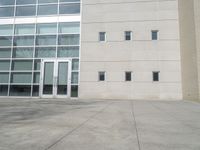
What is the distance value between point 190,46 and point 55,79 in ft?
35.6

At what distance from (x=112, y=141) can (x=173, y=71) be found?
14.0 m

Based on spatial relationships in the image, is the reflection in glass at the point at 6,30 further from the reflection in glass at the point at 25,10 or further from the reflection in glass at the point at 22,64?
the reflection in glass at the point at 22,64

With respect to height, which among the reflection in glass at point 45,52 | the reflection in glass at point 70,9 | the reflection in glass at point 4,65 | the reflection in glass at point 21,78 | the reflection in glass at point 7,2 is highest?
the reflection in glass at point 7,2

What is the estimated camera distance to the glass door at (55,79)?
1772 cm

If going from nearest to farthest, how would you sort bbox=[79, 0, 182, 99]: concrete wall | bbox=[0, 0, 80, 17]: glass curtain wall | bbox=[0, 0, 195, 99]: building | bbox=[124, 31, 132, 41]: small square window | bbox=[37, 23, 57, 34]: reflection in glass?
bbox=[79, 0, 182, 99]: concrete wall
bbox=[0, 0, 195, 99]: building
bbox=[124, 31, 132, 41]: small square window
bbox=[37, 23, 57, 34]: reflection in glass
bbox=[0, 0, 80, 17]: glass curtain wall

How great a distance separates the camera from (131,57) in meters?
17.6

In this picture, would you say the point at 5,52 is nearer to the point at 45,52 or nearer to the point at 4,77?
the point at 4,77

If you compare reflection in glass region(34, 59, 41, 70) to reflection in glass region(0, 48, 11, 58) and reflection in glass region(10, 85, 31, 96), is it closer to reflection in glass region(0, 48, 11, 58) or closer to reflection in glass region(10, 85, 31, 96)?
reflection in glass region(10, 85, 31, 96)

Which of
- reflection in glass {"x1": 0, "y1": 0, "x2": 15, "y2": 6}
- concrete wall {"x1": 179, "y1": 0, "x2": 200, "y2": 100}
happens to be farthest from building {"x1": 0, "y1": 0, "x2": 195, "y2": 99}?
reflection in glass {"x1": 0, "y1": 0, "x2": 15, "y2": 6}

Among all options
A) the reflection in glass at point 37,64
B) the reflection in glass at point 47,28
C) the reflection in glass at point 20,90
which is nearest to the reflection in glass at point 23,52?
the reflection in glass at point 37,64

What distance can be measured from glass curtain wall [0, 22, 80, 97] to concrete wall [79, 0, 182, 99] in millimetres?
1065

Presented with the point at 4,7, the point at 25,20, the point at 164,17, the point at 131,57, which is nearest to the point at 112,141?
the point at 131,57

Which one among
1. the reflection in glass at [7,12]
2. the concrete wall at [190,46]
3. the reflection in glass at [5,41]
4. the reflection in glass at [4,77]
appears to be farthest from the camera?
the reflection in glass at [7,12]

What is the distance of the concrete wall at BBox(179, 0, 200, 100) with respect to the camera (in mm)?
14172
